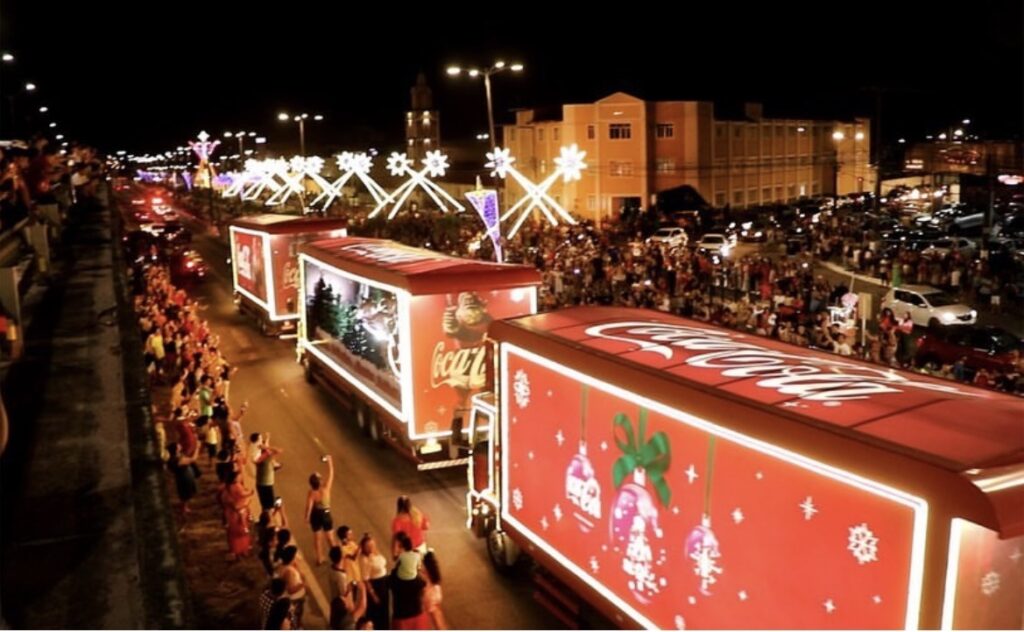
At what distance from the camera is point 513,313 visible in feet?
47.1

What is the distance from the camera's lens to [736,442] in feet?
22.2

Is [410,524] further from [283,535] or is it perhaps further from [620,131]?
[620,131]

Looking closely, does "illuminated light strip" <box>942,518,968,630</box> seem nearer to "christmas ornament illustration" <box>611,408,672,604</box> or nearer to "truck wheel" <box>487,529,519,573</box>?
"christmas ornament illustration" <box>611,408,672,604</box>

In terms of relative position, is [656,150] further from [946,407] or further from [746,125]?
[946,407]

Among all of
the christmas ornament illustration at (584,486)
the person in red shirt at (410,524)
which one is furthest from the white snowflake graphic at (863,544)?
the person in red shirt at (410,524)

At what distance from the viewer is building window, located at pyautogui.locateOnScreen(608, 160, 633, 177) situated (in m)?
56.8

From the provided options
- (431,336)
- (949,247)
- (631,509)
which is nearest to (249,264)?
(431,336)

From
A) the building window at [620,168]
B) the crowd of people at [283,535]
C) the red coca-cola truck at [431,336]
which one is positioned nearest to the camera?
the crowd of people at [283,535]

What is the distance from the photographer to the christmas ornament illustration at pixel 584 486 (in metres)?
8.53

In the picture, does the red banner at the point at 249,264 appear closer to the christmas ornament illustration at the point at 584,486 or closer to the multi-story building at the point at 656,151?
the christmas ornament illustration at the point at 584,486

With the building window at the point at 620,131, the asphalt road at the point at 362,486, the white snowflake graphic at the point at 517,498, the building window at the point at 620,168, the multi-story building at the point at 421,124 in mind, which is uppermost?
the multi-story building at the point at 421,124

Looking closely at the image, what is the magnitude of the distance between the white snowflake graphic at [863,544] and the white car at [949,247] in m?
29.2

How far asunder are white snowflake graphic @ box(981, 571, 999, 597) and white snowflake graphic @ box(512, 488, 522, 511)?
5301mm

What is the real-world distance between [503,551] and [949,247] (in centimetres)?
2968
